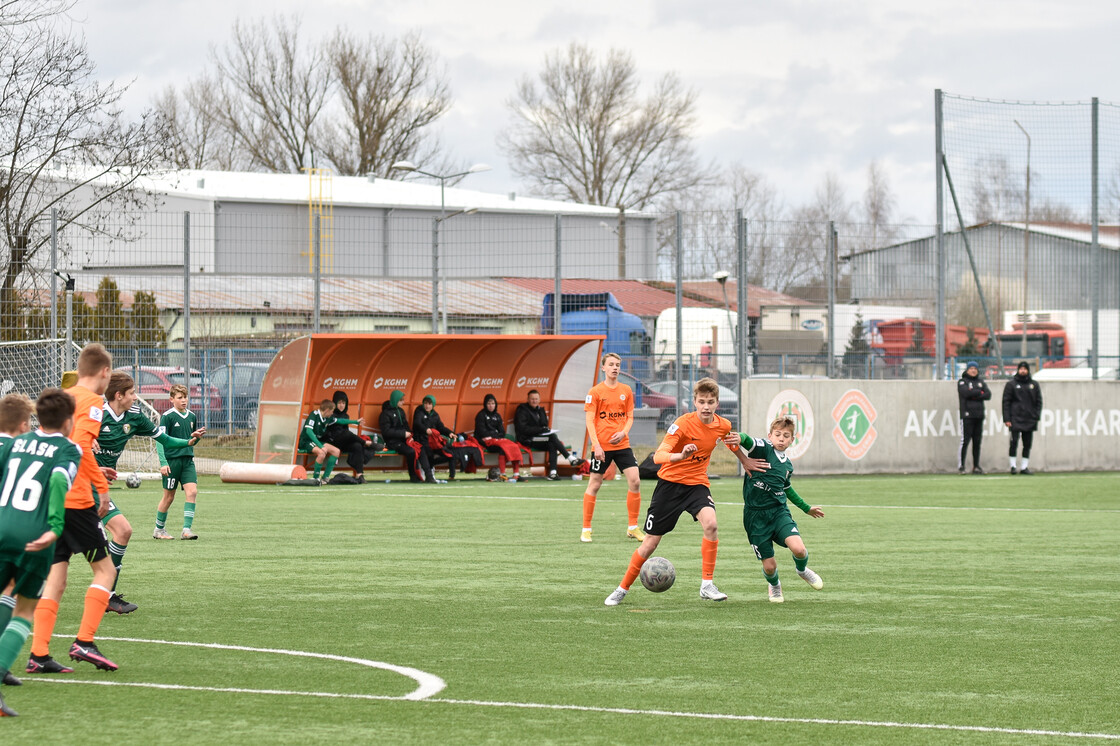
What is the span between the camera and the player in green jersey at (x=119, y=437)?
8.62 metres

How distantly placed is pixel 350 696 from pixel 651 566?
372 centimetres

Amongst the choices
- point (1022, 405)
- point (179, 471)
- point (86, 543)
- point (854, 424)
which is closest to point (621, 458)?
point (179, 471)

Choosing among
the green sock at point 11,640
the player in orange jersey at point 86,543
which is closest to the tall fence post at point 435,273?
the player in orange jersey at point 86,543

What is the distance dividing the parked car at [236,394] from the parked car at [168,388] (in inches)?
5.0

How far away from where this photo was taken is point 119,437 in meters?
11.8

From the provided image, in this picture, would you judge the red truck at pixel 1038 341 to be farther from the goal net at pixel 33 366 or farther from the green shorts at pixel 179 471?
the green shorts at pixel 179 471

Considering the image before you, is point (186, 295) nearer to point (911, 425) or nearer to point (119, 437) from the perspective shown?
point (119, 437)

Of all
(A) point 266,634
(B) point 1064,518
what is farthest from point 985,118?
(A) point 266,634

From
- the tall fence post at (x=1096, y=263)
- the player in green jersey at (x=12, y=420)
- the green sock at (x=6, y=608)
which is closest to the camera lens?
the green sock at (x=6, y=608)

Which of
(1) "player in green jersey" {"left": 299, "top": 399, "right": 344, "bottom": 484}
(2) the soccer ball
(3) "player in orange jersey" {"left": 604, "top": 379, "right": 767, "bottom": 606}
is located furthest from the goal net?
(3) "player in orange jersey" {"left": 604, "top": 379, "right": 767, "bottom": 606}

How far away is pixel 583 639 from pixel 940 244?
18179 millimetres

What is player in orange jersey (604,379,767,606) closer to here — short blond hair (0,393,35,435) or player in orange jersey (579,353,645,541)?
short blond hair (0,393,35,435)

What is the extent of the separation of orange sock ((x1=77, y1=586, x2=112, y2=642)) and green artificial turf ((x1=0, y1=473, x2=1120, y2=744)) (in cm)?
26

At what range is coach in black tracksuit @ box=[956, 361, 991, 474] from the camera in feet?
79.4
